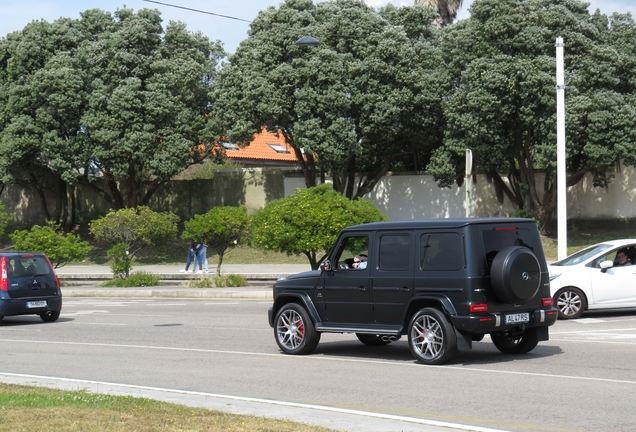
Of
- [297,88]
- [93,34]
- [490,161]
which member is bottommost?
[490,161]

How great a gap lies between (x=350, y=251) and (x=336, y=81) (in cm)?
2489

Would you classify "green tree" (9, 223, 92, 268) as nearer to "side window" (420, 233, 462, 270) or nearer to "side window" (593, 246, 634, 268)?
"side window" (593, 246, 634, 268)

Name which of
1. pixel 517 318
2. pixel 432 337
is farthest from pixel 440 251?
pixel 517 318

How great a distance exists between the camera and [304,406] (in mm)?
8406

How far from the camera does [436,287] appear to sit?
36.4 feet

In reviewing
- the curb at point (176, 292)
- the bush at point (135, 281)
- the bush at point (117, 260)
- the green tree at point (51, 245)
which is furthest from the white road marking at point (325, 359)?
the green tree at point (51, 245)

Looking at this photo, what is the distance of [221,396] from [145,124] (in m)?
31.7

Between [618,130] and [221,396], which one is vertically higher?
[618,130]

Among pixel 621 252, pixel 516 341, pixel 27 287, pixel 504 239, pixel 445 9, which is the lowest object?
pixel 516 341

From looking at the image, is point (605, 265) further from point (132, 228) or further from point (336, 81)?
point (336, 81)

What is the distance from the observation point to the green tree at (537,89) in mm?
33156

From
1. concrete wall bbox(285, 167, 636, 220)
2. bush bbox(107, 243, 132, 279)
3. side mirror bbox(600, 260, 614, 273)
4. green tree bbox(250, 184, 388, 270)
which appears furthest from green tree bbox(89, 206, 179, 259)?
side mirror bbox(600, 260, 614, 273)

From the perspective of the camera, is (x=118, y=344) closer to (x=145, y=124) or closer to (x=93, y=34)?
(x=145, y=124)

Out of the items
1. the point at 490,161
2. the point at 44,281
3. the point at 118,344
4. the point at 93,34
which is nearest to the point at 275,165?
the point at 93,34
